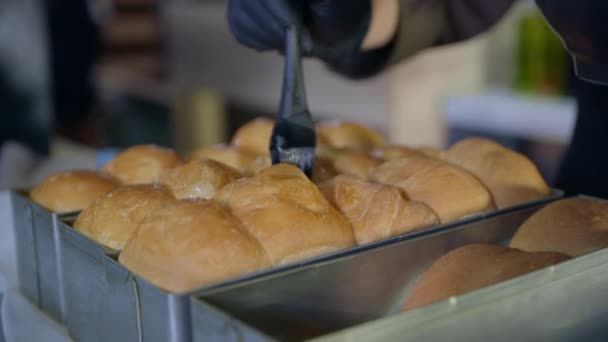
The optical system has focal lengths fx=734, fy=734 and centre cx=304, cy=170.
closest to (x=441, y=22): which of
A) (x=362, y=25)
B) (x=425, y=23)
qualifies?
(x=425, y=23)

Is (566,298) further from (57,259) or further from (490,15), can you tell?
(490,15)

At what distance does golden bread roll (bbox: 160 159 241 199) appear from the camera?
0.84 metres

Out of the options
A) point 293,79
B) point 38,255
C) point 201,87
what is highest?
point 293,79

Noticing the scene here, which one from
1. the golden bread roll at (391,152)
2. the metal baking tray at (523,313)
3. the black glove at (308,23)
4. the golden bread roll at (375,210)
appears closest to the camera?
the metal baking tray at (523,313)

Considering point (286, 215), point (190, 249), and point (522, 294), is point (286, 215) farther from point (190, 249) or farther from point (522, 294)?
point (522, 294)

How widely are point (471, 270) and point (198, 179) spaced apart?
0.33m

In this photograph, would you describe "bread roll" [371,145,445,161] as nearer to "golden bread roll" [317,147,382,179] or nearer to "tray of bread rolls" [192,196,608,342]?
"golden bread roll" [317,147,382,179]

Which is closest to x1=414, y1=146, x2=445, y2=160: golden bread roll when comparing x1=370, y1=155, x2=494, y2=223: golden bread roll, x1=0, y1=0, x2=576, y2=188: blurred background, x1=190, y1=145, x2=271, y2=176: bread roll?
x1=370, y1=155, x2=494, y2=223: golden bread roll

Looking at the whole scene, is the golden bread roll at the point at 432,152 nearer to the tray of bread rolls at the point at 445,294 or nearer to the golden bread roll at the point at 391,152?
the golden bread roll at the point at 391,152

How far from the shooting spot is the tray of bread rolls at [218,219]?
0.68m

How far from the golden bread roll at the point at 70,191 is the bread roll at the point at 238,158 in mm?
139

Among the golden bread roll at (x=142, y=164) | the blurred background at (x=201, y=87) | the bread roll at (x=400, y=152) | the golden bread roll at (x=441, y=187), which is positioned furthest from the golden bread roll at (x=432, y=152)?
the blurred background at (x=201, y=87)

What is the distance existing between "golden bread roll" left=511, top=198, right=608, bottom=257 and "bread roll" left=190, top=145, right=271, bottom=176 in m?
0.35

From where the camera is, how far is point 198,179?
0.85m
